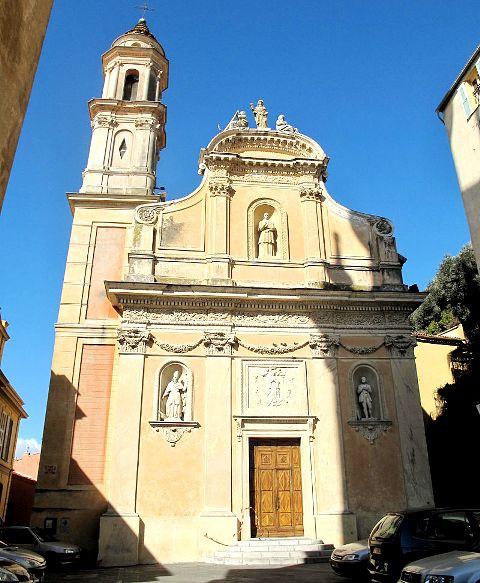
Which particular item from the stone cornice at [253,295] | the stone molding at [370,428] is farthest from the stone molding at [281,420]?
the stone cornice at [253,295]

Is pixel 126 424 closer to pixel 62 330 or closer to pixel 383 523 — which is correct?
pixel 62 330

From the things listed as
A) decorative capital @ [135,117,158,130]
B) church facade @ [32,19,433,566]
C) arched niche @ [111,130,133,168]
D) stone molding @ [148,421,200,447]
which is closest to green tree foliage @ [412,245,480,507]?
church facade @ [32,19,433,566]

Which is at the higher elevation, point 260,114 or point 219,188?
point 260,114

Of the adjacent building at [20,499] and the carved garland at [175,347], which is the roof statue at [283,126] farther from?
the adjacent building at [20,499]

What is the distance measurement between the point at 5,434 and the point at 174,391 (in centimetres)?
1677

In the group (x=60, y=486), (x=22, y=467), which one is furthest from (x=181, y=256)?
(x=22, y=467)

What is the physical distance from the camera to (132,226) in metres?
17.1

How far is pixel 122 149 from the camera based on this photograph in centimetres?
1970

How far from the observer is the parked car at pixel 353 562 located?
970 cm

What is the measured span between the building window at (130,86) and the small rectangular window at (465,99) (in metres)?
12.8

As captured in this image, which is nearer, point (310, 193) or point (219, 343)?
point (219, 343)

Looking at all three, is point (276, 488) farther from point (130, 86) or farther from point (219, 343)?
point (130, 86)

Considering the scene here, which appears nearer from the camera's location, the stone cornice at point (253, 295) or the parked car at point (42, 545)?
the parked car at point (42, 545)

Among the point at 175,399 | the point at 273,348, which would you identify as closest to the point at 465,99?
the point at 273,348
